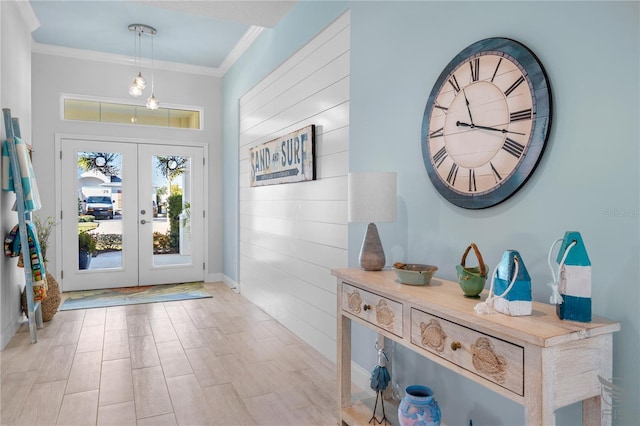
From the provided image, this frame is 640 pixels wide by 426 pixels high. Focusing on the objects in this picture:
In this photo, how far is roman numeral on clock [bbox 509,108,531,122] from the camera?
1611 mm

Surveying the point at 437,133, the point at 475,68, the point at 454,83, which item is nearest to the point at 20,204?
the point at 437,133

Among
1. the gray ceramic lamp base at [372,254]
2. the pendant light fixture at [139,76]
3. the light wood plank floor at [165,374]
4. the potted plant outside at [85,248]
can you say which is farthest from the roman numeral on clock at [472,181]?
the potted plant outside at [85,248]

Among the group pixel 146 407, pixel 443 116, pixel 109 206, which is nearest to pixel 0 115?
pixel 109 206

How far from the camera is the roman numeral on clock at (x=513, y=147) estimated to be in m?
1.65

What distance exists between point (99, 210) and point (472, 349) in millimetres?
5379

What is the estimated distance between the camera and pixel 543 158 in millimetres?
1583

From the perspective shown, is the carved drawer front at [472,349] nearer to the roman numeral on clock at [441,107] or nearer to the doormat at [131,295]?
the roman numeral on clock at [441,107]

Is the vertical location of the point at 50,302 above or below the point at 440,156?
below

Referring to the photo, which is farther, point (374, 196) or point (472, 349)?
point (374, 196)

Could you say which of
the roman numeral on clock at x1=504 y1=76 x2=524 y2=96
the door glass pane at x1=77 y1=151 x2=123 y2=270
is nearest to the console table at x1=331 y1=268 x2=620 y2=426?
the roman numeral on clock at x1=504 y1=76 x2=524 y2=96

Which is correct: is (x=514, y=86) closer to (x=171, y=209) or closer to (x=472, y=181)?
(x=472, y=181)

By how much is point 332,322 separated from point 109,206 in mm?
3869

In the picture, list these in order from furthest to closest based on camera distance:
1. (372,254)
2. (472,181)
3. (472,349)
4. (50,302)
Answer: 1. (50,302)
2. (372,254)
3. (472,181)
4. (472,349)

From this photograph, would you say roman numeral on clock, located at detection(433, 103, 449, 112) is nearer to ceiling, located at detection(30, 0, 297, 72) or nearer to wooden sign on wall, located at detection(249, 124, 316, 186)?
wooden sign on wall, located at detection(249, 124, 316, 186)
